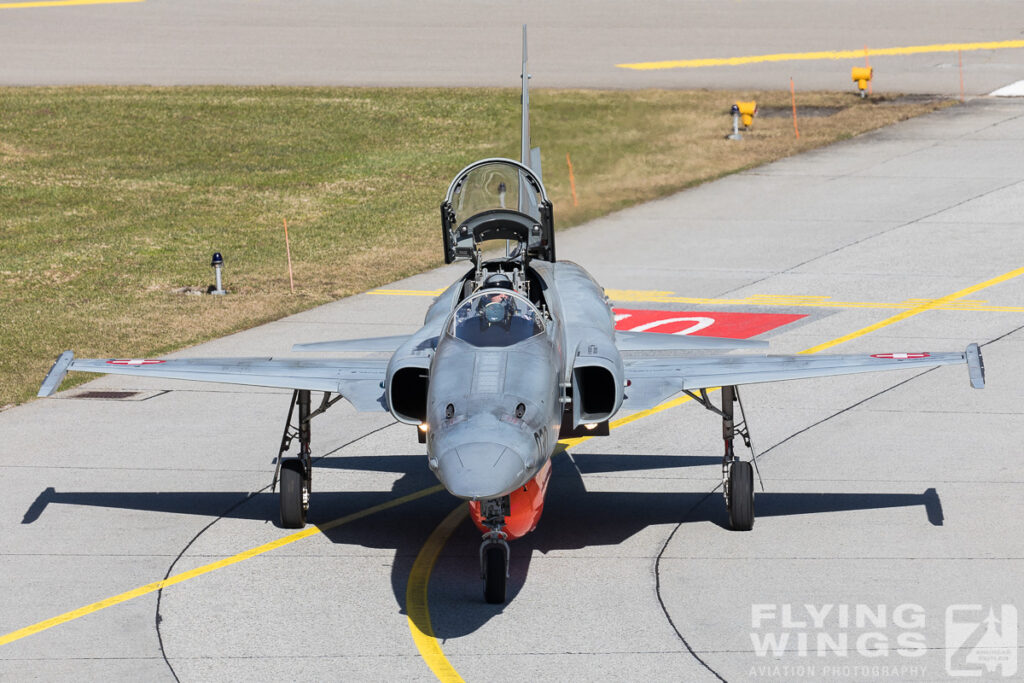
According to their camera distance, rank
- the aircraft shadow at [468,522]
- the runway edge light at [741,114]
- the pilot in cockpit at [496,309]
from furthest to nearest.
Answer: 1. the runway edge light at [741,114]
2. the aircraft shadow at [468,522]
3. the pilot in cockpit at [496,309]

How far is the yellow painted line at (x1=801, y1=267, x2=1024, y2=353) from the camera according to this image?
2433cm

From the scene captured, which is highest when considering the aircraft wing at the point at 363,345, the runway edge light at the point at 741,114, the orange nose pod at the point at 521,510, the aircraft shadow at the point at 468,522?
the runway edge light at the point at 741,114

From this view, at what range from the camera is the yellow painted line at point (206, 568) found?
14.0 meters

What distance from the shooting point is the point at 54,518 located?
1688cm

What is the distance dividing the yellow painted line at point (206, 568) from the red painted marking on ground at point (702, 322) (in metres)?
8.05

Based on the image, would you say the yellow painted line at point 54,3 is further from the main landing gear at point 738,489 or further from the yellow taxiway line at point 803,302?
the main landing gear at point 738,489

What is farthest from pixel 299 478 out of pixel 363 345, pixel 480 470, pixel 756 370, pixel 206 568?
pixel 756 370

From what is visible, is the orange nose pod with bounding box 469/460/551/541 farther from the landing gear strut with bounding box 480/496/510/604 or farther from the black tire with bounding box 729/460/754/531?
the black tire with bounding box 729/460/754/531

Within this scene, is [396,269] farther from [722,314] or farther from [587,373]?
[587,373]

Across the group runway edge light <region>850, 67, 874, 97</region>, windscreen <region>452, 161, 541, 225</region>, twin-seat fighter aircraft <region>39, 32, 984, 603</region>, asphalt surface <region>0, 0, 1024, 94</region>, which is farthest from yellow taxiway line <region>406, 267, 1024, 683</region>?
asphalt surface <region>0, 0, 1024, 94</region>

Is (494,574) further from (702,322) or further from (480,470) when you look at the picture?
(702,322)

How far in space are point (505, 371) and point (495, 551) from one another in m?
1.75

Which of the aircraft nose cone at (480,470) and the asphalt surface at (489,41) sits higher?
the asphalt surface at (489,41)

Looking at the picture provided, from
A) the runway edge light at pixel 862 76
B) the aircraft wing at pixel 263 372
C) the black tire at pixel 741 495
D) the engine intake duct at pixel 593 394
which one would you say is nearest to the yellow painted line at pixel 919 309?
the black tire at pixel 741 495
